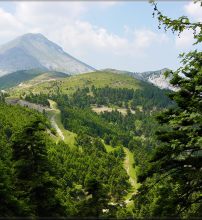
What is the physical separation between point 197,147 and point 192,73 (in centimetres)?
453

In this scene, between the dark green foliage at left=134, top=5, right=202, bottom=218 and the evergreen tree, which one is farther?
the evergreen tree

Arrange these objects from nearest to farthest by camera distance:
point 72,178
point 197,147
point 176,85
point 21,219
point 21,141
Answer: point 21,219 < point 197,147 < point 176,85 < point 21,141 < point 72,178

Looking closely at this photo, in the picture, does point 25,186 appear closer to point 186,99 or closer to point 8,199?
point 8,199

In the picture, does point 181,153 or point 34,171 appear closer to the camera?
point 181,153

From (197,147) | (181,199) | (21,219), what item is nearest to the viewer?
(21,219)

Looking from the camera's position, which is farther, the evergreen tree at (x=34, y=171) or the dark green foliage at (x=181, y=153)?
the evergreen tree at (x=34, y=171)

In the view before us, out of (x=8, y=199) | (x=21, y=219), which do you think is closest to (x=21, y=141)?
(x=8, y=199)

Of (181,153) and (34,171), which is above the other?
(181,153)

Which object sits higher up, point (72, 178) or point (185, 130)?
point (185, 130)

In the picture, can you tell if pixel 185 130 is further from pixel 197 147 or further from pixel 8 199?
pixel 8 199

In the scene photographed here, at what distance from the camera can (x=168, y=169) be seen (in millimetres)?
23016

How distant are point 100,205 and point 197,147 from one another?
1353cm

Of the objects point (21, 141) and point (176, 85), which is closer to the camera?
point (176, 85)

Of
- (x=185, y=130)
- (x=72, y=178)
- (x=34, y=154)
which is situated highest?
(x=185, y=130)
